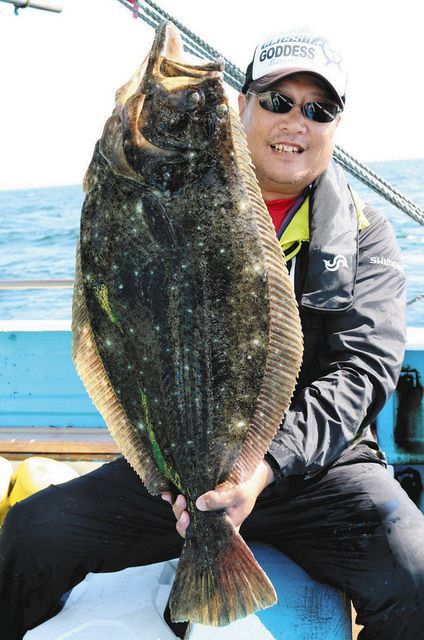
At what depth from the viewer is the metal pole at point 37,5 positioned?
338cm

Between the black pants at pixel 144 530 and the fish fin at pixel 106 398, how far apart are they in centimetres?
54

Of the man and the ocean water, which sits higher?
the man

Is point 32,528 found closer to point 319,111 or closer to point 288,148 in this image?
point 288,148

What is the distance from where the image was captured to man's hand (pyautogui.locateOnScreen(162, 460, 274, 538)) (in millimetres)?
1937

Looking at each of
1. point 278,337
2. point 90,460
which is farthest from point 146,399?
point 90,460

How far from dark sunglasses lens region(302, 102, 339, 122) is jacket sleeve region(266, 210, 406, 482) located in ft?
1.55

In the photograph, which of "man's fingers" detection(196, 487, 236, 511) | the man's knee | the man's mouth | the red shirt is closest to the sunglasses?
the man's mouth

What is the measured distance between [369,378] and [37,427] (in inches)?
99.8

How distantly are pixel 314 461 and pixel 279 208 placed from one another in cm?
116

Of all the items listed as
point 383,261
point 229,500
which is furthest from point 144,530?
point 383,261

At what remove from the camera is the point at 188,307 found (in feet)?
6.10

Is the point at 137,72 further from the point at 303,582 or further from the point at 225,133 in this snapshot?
the point at 303,582

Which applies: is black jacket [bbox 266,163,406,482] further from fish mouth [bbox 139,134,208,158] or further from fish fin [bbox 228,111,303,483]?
fish mouth [bbox 139,134,208,158]

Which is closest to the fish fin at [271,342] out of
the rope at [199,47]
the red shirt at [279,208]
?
the red shirt at [279,208]
